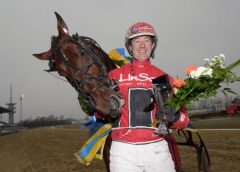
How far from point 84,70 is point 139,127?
86 centimetres

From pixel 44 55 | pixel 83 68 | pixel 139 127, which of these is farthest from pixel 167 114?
pixel 44 55

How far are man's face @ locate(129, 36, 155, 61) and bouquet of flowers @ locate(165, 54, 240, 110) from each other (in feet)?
2.31

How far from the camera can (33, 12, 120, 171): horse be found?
2.45m

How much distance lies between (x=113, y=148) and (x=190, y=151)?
24.7 ft

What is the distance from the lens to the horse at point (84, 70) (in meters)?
2.45

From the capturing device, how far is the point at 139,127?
96.4 inches

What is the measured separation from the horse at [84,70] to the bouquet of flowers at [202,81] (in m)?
0.58

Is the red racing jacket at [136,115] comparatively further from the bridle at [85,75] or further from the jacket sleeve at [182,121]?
the bridle at [85,75]

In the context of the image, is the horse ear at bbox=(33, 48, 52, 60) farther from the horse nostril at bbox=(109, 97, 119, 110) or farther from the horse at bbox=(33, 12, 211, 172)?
the horse nostril at bbox=(109, 97, 119, 110)

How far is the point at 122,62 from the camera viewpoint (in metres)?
3.91

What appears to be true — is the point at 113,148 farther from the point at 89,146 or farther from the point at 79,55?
the point at 79,55

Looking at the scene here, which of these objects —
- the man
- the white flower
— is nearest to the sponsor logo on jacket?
the man

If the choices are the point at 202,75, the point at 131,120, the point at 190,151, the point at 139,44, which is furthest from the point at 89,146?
the point at 190,151

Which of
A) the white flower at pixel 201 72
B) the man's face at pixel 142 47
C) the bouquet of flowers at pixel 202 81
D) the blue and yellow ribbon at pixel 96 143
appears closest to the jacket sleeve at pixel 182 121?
the bouquet of flowers at pixel 202 81
